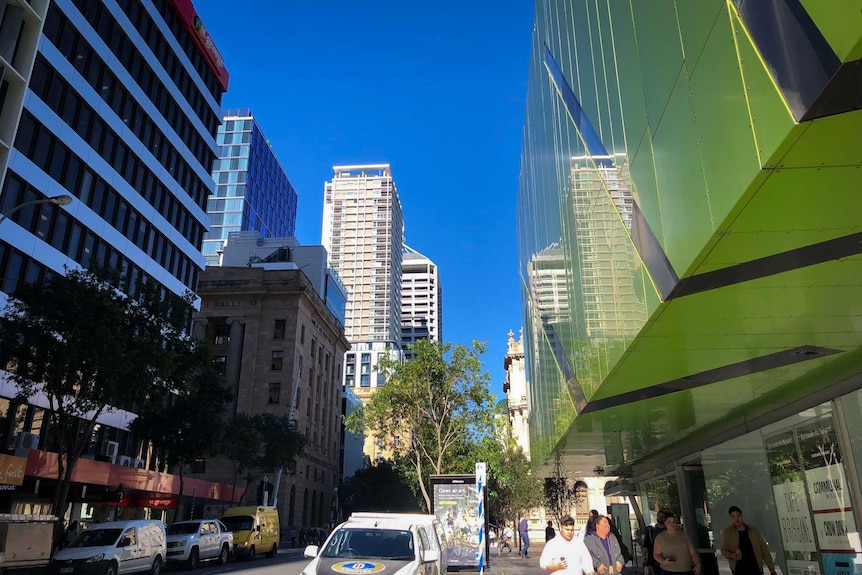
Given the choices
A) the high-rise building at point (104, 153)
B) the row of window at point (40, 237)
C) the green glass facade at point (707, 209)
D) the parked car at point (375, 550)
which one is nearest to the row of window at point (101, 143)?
the high-rise building at point (104, 153)

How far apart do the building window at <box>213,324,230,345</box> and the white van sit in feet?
162

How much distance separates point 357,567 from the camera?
884cm

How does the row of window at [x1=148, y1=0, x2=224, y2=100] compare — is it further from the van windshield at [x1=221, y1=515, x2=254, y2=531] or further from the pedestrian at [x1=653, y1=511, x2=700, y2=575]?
the pedestrian at [x1=653, y1=511, x2=700, y2=575]

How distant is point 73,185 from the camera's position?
104 feet

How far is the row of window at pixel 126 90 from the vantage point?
30859 millimetres

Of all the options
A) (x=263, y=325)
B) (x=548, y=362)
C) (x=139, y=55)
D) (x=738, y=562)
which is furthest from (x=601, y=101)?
(x=263, y=325)

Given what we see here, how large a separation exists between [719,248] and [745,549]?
6620 millimetres

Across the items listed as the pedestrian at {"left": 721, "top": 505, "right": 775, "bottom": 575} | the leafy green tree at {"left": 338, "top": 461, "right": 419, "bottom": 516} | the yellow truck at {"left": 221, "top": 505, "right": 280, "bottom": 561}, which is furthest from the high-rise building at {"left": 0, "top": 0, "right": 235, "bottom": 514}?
the leafy green tree at {"left": 338, "top": 461, "right": 419, "bottom": 516}

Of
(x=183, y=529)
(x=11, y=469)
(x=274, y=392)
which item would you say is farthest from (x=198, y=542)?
(x=274, y=392)

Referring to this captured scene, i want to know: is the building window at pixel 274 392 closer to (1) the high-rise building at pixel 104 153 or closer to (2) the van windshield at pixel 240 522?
(1) the high-rise building at pixel 104 153

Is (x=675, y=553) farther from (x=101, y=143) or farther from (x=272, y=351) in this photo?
(x=272, y=351)

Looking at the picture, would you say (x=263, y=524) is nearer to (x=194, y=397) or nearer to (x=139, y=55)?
(x=194, y=397)

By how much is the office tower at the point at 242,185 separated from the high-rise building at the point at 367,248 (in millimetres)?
40789

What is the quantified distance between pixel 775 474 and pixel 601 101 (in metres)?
7.68
